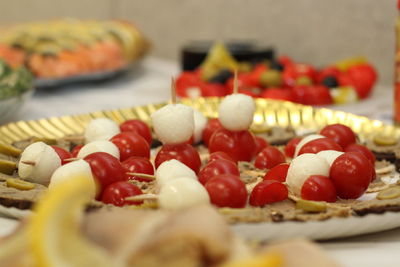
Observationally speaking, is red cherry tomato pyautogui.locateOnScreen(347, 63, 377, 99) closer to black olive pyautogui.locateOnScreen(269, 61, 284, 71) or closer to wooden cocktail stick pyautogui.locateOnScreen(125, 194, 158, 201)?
black olive pyautogui.locateOnScreen(269, 61, 284, 71)

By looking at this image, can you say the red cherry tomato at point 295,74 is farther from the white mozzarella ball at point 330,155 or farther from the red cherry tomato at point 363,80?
the white mozzarella ball at point 330,155

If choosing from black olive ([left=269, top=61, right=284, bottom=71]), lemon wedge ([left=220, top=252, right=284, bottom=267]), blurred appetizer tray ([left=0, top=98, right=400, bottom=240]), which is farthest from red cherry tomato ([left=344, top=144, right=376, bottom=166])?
black olive ([left=269, top=61, right=284, bottom=71])

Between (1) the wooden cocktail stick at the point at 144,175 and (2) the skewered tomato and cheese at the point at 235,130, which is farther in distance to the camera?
(2) the skewered tomato and cheese at the point at 235,130

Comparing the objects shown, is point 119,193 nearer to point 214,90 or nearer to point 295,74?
point 214,90

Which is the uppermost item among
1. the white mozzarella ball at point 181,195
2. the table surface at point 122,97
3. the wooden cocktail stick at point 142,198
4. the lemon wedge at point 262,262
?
the lemon wedge at point 262,262

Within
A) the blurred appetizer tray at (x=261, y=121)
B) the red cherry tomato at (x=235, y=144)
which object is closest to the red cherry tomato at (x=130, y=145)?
the red cherry tomato at (x=235, y=144)

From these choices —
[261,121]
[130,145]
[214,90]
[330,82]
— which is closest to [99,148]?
[130,145]

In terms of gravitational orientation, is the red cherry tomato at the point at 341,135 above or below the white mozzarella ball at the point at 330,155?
below
